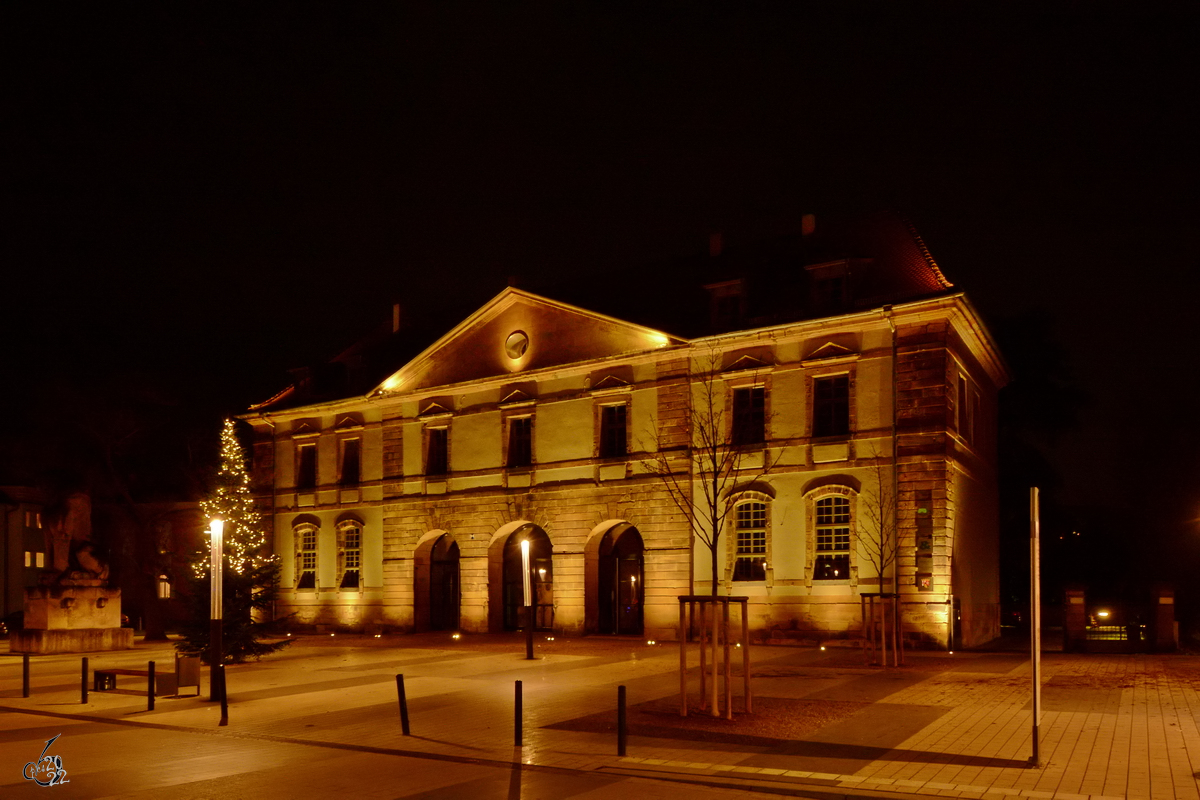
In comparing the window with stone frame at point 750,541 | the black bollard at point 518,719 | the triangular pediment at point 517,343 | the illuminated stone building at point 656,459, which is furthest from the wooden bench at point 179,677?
the triangular pediment at point 517,343

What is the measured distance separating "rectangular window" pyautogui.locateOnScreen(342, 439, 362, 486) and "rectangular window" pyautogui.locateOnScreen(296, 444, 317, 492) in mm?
1745

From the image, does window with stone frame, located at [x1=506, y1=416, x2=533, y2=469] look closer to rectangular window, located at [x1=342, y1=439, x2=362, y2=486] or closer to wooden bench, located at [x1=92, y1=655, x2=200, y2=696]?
rectangular window, located at [x1=342, y1=439, x2=362, y2=486]

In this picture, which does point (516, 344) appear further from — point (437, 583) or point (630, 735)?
point (630, 735)

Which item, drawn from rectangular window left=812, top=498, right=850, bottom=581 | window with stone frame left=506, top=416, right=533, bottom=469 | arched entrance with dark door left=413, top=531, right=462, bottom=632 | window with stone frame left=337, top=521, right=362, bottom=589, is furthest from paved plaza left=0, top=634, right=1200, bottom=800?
window with stone frame left=337, top=521, right=362, bottom=589

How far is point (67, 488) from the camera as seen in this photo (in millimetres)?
31406

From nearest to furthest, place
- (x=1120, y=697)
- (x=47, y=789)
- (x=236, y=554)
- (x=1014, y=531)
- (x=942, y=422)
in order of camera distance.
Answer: (x=47, y=789) → (x=1120, y=697) → (x=942, y=422) → (x=236, y=554) → (x=1014, y=531)

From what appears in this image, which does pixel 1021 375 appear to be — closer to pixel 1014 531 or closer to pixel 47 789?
pixel 1014 531

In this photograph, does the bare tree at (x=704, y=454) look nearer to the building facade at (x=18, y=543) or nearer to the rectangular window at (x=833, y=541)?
the rectangular window at (x=833, y=541)

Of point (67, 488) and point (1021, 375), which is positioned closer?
point (67, 488)

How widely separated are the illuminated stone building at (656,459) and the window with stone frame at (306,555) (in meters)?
0.09

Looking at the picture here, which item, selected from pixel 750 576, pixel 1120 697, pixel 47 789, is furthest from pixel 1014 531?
pixel 47 789

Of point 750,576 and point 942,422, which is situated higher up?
point 942,422

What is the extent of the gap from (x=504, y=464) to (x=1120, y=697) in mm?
23035

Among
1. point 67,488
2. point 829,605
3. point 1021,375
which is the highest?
point 1021,375
